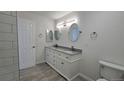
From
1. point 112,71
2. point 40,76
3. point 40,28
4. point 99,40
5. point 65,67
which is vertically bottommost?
point 40,76

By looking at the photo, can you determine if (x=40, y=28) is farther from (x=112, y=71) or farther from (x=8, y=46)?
(x=112, y=71)

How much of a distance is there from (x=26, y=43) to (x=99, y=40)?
2655mm

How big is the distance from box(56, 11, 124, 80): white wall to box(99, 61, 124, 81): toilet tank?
0.22m

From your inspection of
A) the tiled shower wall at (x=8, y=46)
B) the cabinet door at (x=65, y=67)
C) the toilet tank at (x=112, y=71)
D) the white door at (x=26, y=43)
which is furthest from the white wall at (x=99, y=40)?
the white door at (x=26, y=43)

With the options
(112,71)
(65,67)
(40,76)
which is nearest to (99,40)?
(112,71)

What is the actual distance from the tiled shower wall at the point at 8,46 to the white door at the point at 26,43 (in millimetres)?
2335

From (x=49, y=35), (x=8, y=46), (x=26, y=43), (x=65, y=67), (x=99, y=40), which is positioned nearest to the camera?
(x=8, y=46)

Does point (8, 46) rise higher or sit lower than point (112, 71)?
higher

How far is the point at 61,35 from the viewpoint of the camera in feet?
10.3

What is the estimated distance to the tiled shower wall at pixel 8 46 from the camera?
0.50 m

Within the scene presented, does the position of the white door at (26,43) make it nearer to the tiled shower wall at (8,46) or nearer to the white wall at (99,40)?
the white wall at (99,40)

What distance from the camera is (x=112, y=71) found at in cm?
127

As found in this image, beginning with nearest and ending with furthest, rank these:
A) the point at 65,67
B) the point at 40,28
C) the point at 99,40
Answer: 1. the point at 99,40
2. the point at 65,67
3. the point at 40,28
